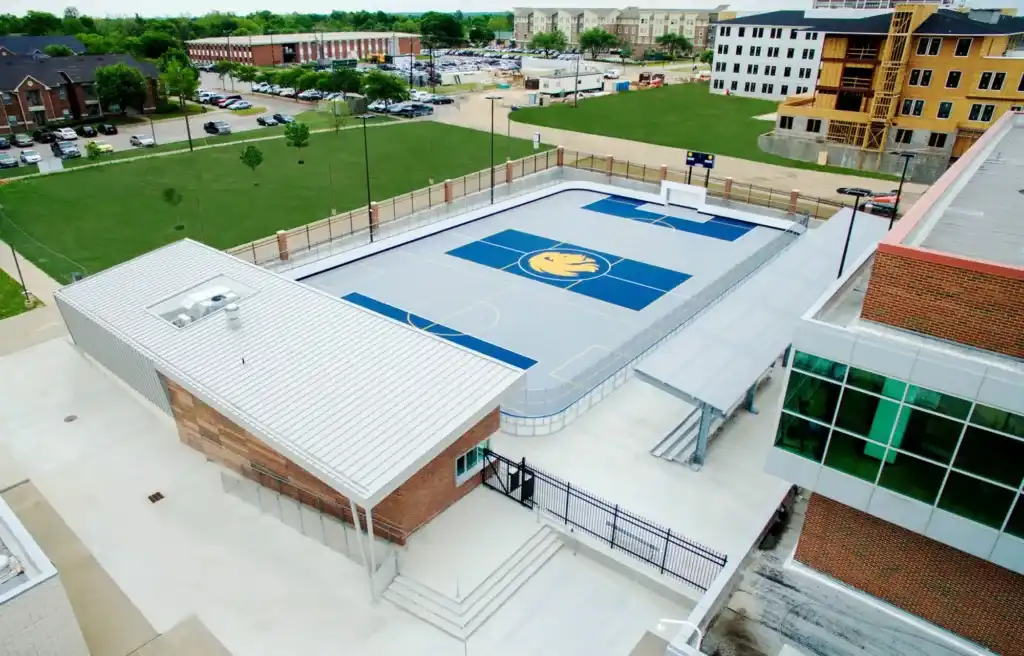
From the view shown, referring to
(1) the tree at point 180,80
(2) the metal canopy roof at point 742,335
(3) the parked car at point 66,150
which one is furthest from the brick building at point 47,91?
(2) the metal canopy roof at point 742,335

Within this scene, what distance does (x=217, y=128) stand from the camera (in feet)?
215

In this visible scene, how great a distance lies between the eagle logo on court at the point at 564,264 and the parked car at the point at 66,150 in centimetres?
4413

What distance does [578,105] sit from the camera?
82438 millimetres

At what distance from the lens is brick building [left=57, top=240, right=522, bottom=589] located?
16438mm

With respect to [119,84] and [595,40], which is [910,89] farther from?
[595,40]

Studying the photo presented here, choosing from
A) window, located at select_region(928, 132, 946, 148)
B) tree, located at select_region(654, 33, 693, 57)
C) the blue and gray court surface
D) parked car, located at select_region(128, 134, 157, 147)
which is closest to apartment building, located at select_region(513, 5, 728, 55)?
tree, located at select_region(654, 33, 693, 57)

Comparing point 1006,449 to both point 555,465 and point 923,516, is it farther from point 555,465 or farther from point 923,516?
point 555,465

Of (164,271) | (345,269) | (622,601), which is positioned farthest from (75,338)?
(622,601)

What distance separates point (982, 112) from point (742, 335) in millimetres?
48192

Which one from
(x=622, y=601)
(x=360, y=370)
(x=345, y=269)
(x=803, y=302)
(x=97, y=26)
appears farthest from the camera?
(x=97, y=26)

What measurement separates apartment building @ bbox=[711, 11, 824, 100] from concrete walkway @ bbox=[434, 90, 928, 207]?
88.7ft

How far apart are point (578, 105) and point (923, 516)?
75.8m

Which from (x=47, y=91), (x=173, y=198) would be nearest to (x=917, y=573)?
(x=173, y=198)

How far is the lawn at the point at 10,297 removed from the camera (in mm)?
29938
